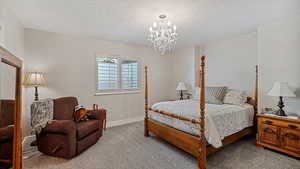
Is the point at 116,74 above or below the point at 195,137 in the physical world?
above

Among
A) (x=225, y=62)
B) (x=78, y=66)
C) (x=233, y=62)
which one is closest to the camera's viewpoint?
(x=78, y=66)

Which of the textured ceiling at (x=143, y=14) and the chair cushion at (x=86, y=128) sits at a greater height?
the textured ceiling at (x=143, y=14)

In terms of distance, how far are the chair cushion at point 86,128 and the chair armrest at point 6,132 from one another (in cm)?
113

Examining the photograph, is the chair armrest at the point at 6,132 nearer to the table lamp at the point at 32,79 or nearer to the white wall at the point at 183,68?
the table lamp at the point at 32,79

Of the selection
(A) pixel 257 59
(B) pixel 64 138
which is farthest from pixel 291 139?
(B) pixel 64 138

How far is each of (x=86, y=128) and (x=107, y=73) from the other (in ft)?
5.94

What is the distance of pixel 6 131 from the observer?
1083mm

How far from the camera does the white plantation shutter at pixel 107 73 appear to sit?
3.72 m

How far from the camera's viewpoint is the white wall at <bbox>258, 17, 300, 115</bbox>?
242 cm

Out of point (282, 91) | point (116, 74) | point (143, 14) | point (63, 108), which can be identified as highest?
point (143, 14)

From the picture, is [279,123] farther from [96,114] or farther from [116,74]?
[116,74]

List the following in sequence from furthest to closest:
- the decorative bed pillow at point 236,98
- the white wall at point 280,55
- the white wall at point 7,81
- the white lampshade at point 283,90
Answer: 1. the decorative bed pillow at point 236,98
2. the white wall at point 280,55
3. the white lampshade at point 283,90
4. the white wall at point 7,81

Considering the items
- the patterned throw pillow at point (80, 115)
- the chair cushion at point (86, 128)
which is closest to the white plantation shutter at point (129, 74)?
the patterned throw pillow at point (80, 115)

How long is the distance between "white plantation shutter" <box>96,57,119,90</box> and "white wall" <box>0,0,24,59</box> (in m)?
1.53
